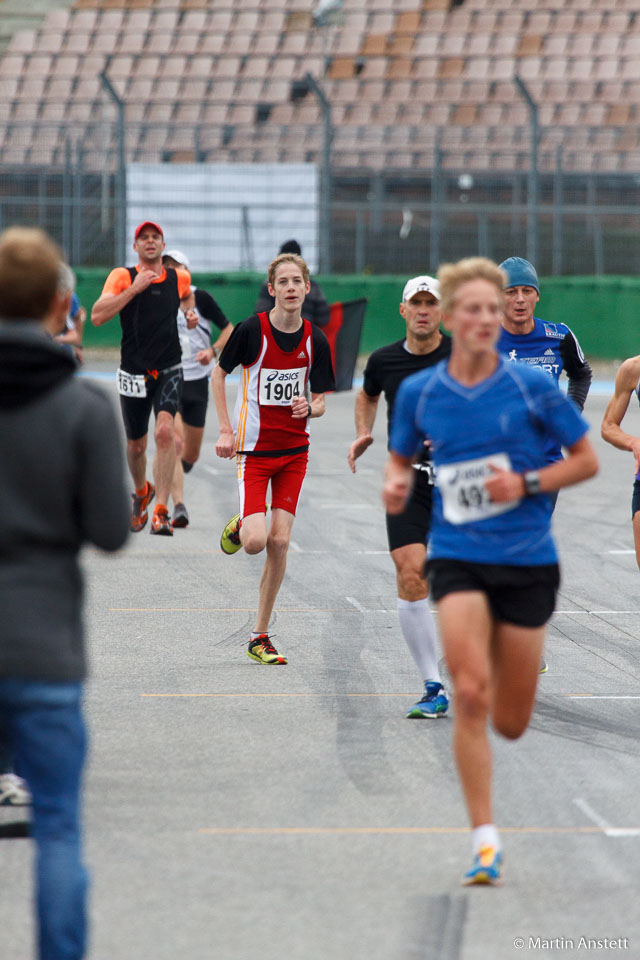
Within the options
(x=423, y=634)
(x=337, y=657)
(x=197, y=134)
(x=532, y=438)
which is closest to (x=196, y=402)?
(x=337, y=657)

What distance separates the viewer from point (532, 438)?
4.36 meters

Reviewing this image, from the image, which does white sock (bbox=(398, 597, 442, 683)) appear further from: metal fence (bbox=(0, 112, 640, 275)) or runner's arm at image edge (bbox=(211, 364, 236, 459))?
metal fence (bbox=(0, 112, 640, 275))

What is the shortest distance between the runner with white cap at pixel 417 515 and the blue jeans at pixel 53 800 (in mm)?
3092

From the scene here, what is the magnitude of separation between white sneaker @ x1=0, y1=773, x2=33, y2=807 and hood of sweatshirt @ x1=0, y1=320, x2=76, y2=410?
2.10 meters

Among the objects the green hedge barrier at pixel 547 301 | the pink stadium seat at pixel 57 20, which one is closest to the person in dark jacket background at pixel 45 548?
the green hedge barrier at pixel 547 301

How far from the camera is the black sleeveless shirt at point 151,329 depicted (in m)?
10.4

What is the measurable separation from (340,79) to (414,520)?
26.1m

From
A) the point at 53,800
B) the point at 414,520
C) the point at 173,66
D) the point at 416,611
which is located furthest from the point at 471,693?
the point at 173,66

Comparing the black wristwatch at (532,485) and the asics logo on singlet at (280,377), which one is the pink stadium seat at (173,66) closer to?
the asics logo on singlet at (280,377)

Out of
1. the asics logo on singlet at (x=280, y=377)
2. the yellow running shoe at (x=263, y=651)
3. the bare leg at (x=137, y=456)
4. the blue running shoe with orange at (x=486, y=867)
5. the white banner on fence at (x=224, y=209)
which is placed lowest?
the yellow running shoe at (x=263, y=651)

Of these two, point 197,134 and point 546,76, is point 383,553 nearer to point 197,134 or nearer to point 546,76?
point 197,134

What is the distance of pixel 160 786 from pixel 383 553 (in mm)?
5248

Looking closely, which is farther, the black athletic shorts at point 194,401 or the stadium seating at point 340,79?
the stadium seating at point 340,79

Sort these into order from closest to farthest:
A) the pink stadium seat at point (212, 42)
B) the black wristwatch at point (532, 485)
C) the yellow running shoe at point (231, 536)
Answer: the black wristwatch at point (532, 485), the yellow running shoe at point (231, 536), the pink stadium seat at point (212, 42)
